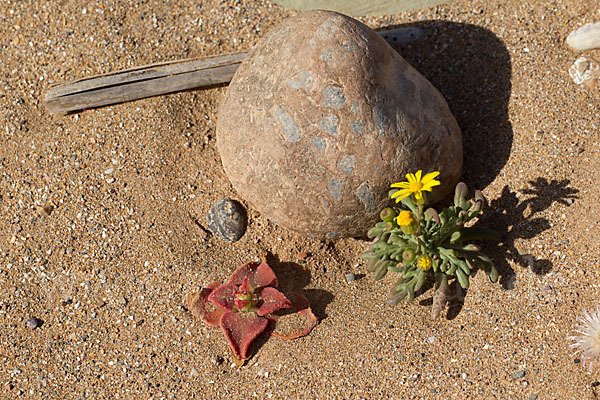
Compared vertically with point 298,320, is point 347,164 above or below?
above

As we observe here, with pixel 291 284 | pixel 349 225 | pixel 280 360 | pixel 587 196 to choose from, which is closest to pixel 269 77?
pixel 349 225

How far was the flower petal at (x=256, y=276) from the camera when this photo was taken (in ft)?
11.5

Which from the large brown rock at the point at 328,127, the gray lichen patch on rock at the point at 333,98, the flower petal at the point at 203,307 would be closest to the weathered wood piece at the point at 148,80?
the large brown rock at the point at 328,127

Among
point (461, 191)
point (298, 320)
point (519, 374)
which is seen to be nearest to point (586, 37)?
point (461, 191)

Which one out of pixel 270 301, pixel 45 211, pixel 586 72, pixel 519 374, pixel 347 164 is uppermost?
pixel 586 72

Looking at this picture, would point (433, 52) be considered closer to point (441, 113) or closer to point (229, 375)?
point (441, 113)

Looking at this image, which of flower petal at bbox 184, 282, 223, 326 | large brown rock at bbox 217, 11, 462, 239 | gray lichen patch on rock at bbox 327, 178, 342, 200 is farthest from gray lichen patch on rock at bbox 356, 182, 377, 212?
flower petal at bbox 184, 282, 223, 326

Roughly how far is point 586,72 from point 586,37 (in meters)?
0.27

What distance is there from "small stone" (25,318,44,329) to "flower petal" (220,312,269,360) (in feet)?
3.95

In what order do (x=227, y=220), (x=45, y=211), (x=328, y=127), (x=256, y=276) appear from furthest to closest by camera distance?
1. (x=45, y=211)
2. (x=227, y=220)
3. (x=256, y=276)
4. (x=328, y=127)

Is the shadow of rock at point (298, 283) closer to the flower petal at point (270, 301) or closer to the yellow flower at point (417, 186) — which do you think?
the flower petal at point (270, 301)

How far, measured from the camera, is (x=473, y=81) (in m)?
3.98

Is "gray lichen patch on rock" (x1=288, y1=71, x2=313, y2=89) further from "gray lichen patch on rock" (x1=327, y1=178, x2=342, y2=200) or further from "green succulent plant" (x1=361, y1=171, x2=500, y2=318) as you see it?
"green succulent plant" (x1=361, y1=171, x2=500, y2=318)

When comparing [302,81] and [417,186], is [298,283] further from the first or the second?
[302,81]
